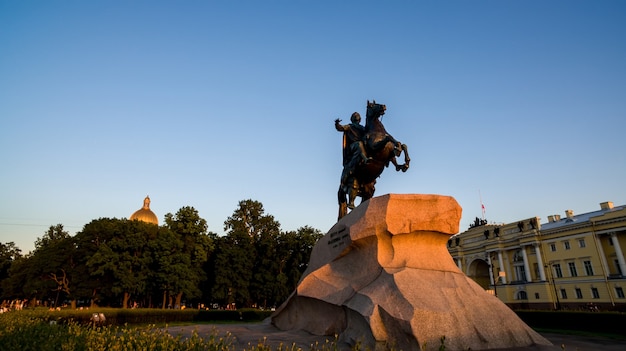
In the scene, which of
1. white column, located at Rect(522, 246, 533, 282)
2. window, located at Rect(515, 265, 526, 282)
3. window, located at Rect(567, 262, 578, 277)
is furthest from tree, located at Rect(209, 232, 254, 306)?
window, located at Rect(567, 262, 578, 277)

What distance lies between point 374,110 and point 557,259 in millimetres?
56056

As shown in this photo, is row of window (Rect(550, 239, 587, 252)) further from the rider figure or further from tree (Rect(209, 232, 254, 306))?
the rider figure

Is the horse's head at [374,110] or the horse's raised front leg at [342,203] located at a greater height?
the horse's head at [374,110]

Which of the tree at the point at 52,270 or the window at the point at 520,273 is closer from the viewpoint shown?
the tree at the point at 52,270

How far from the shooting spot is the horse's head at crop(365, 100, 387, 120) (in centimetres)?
1252

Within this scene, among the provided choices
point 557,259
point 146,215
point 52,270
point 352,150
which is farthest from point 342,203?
point 146,215

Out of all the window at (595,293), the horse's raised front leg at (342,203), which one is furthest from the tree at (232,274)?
the window at (595,293)

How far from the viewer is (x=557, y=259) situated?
54781mm

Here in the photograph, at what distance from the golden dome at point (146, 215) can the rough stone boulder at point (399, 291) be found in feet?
227

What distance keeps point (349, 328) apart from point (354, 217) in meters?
2.98

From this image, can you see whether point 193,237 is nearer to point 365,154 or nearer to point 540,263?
point 365,154

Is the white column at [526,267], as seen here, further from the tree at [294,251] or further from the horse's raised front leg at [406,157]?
the horse's raised front leg at [406,157]

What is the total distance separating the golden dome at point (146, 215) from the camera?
7288 centimetres

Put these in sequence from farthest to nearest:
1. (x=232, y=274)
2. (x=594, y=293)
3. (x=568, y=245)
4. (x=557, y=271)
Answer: (x=557, y=271) < (x=568, y=245) < (x=594, y=293) < (x=232, y=274)
